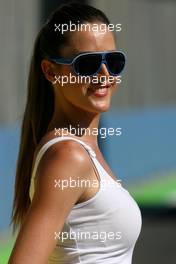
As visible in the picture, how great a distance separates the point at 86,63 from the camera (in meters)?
1.96

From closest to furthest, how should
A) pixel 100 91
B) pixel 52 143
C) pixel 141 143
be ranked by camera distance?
pixel 52 143 < pixel 100 91 < pixel 141 143

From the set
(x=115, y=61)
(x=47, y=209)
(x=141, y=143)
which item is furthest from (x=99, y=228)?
(x=141, y=143)

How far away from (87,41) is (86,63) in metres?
0.05

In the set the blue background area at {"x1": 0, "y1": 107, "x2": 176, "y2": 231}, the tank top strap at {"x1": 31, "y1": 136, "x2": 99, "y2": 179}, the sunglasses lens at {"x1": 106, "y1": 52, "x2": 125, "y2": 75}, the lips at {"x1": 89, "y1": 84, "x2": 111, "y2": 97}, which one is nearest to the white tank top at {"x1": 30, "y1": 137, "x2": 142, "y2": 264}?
the tank top strap at {"x1": 31, "y1": 136, "x2": 99, "y2": 179}

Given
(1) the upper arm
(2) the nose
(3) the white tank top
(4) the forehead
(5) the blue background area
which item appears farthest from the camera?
(5) the blue background area

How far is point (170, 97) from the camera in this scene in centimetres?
1122

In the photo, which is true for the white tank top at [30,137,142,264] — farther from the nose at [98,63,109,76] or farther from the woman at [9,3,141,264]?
the nose at [98,63,109,76]

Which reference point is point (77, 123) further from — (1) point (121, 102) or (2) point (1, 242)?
(1) point (121, 102)

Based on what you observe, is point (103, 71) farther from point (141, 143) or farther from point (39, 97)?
point (141, 143)

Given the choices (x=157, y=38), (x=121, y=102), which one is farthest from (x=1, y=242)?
(x=157, y=38)

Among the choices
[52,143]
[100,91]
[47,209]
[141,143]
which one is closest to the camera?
[47,209]

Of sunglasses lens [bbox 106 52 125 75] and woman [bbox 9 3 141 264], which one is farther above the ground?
sunglasses lens [bbox 106 52 125 75]

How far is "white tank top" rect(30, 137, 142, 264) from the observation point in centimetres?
185

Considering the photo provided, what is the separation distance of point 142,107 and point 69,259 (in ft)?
28.4
